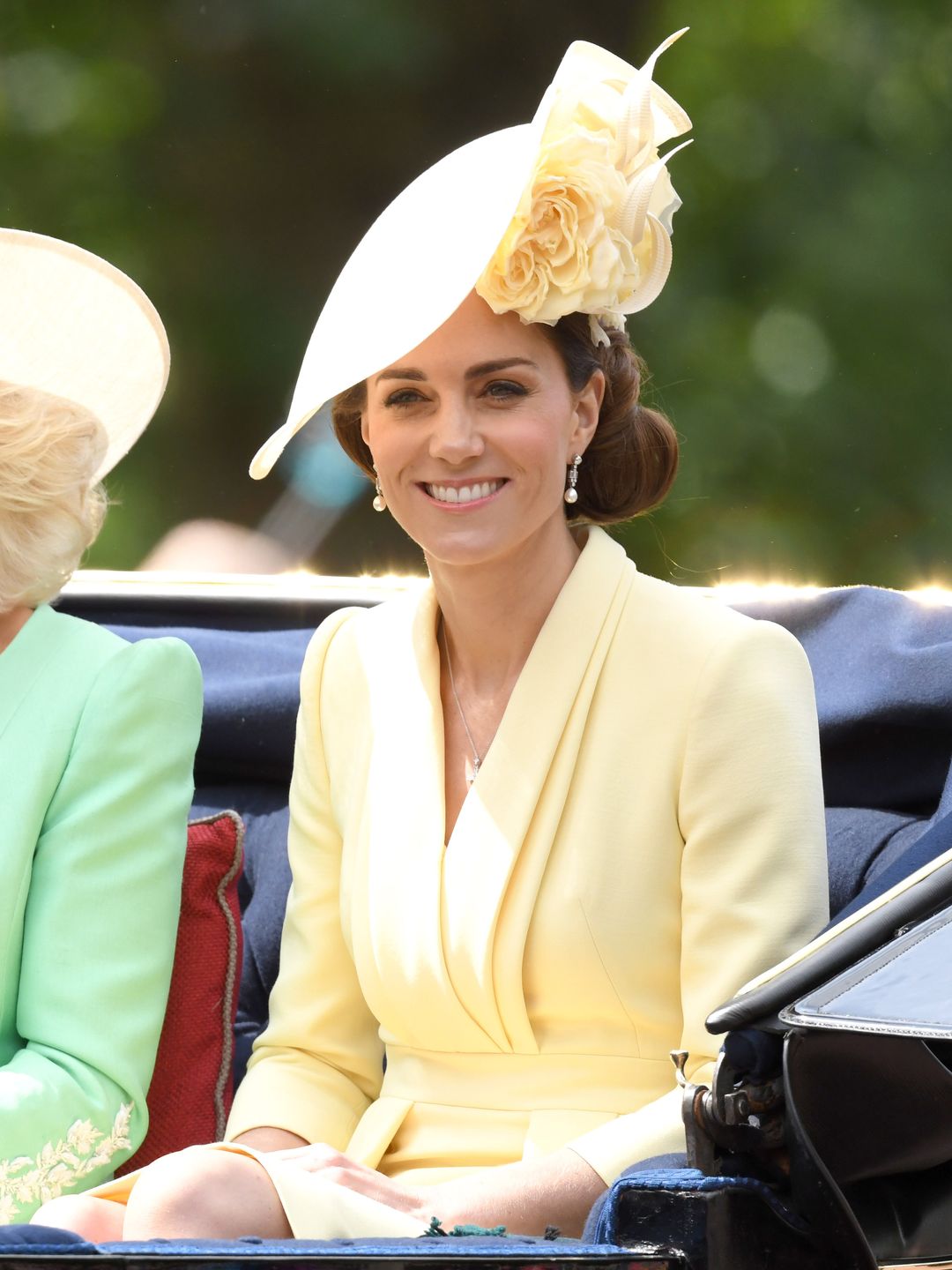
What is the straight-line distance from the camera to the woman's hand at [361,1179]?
6.12ft

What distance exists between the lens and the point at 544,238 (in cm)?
210

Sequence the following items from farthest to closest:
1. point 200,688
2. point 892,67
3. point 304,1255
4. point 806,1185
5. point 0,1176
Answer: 1. point 892,67
2. point 200,688
3. point 0,1176
4. point 806,1185
5. point 304,1255

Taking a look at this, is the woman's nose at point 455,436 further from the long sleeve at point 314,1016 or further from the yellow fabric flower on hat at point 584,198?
the long sleeve at point 314,1016

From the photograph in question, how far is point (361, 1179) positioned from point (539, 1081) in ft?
0.89

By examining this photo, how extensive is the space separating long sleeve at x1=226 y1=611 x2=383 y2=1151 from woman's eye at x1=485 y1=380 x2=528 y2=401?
1.62 feet

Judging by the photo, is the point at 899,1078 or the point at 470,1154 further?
the point at 470,1154

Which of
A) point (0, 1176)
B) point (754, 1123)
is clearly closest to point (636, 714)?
point (754, 1123)

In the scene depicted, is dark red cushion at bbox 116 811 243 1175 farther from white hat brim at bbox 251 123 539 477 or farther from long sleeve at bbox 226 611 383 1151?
white hat brim at bbox 251 123 539 477

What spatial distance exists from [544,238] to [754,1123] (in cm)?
103

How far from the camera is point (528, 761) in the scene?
7.01 feet

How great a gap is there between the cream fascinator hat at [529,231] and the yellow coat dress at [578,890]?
355mm

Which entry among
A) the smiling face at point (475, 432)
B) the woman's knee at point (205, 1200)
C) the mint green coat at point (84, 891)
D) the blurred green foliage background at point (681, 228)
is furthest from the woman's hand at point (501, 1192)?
the blurred green foliage background at point (681, 228)

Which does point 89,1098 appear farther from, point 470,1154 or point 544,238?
point 544,238

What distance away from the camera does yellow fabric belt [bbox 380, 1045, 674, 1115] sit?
2055mm
